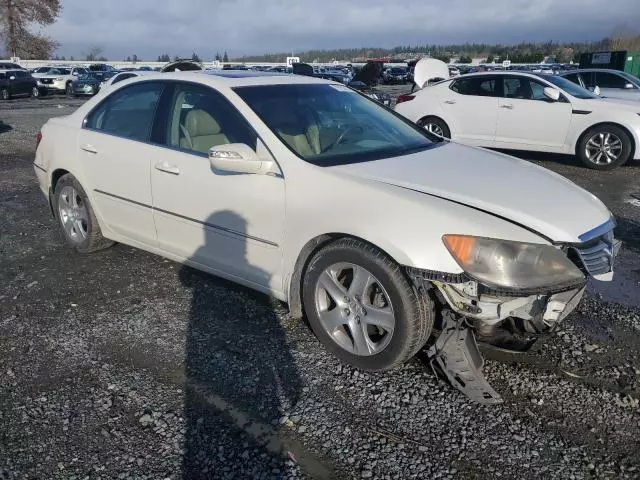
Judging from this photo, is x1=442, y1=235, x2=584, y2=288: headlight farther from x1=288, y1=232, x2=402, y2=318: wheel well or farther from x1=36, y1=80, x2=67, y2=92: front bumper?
x1=36, y1=80, x2=67, y2=92: front bumper

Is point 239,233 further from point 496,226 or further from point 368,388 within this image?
point 496,226

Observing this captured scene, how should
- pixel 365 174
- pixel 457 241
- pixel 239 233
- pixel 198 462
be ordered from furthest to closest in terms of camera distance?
pixel 239 233 → pixel 365 174 → pixel 457 241 → pixel 198 462

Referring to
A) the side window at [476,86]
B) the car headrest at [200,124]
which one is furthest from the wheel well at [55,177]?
the side window at [476,86]

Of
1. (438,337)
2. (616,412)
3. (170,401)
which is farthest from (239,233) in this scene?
(616,412)

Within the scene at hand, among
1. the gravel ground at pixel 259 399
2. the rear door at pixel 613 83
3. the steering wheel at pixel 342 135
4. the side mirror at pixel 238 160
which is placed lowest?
the gravel ground at pixel 259 399

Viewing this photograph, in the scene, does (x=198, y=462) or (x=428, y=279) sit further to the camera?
(x=428, y=279)

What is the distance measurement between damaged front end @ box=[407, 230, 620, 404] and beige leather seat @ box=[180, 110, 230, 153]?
175 centimetres

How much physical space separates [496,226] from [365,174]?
80 centimetres

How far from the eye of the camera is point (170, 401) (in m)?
2.90

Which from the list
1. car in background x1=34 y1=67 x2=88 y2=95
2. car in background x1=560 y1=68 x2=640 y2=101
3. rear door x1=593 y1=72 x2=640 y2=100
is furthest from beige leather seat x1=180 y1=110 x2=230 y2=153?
car in background x1=34 y1=67 x2=88 y2=95

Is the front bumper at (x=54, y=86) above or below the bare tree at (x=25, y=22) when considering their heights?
below

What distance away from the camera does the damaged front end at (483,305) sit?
273cm

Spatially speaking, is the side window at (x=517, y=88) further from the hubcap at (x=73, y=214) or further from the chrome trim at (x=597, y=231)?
the hubcap at (x=73, y=214)

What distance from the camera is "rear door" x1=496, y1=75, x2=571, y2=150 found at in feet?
30.5
